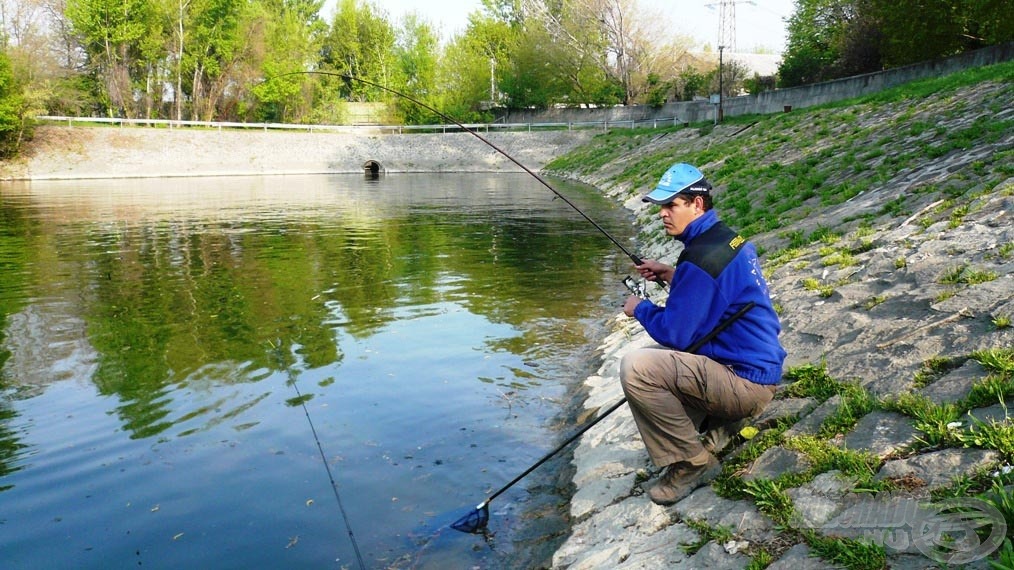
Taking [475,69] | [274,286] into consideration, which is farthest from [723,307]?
[475,69]

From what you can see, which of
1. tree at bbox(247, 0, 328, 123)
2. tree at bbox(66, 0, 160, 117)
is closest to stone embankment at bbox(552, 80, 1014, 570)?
tree at bbox(247, 0, 328, 123)

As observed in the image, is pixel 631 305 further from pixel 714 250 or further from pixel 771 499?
pixel 771 499

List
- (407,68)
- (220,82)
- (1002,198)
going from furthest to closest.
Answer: (407,68) → (220,82) → (1002,198)

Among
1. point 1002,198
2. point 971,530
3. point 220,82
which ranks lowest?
point 971,530

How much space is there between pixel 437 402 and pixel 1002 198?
6.29 meters

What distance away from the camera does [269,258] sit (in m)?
17.8

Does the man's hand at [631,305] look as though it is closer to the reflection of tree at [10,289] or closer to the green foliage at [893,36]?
the reflection of tree at [10,289]

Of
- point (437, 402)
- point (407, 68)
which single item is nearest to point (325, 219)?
point (437, 402)

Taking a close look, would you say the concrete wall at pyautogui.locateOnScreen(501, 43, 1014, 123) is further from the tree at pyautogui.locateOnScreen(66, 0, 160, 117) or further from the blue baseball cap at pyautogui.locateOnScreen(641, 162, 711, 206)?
the tree at pyautogui.locateOnScreen(66, 0, 160, 117)

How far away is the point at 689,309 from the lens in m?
4.70

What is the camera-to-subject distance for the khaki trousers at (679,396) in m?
4.73

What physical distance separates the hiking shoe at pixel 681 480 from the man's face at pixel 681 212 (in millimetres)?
1485

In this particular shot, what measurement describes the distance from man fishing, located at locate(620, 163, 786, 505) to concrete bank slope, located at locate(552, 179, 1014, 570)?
298 mm

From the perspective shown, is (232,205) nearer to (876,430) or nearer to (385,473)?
(385,473)
